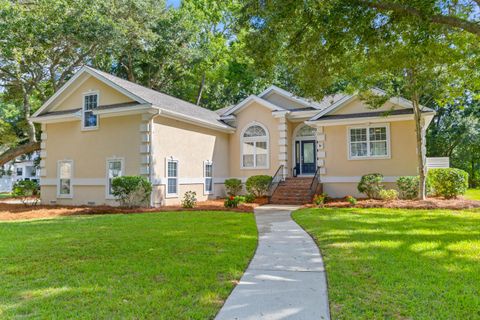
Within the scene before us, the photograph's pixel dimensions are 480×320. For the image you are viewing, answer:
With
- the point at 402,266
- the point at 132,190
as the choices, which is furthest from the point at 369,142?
the point at 402,266

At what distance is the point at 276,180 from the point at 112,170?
26.6 ft

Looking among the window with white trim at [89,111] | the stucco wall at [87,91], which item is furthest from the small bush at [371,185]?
the window with white trim at [89,111]

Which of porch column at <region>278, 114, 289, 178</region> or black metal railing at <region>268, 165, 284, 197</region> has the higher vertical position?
porch column at <region>278, 114, 289, 178</region>

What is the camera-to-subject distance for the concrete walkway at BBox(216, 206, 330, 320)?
371 cm

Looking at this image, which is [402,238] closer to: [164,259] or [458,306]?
[458,306]

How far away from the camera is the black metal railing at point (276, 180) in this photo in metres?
17.2

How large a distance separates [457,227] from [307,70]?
5794 mm

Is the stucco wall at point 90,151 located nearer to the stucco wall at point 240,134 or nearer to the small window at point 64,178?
the small window at point 64,178

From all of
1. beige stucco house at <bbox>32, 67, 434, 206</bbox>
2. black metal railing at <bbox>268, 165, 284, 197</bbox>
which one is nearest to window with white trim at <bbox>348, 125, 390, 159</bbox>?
beige stucco house at <bbox>32, 67, 434, 206</bbox>

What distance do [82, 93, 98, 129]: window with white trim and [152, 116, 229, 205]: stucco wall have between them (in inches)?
139

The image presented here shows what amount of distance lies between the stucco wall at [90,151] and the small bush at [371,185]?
32.9 ft

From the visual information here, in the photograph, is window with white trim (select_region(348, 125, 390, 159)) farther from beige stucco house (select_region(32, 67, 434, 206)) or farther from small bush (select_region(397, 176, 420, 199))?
small bush (select_region(397, 176, 420, 199))

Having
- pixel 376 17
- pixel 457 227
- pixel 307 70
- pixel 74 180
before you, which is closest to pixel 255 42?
pixel 307 70

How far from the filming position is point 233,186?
1861 centimetres
